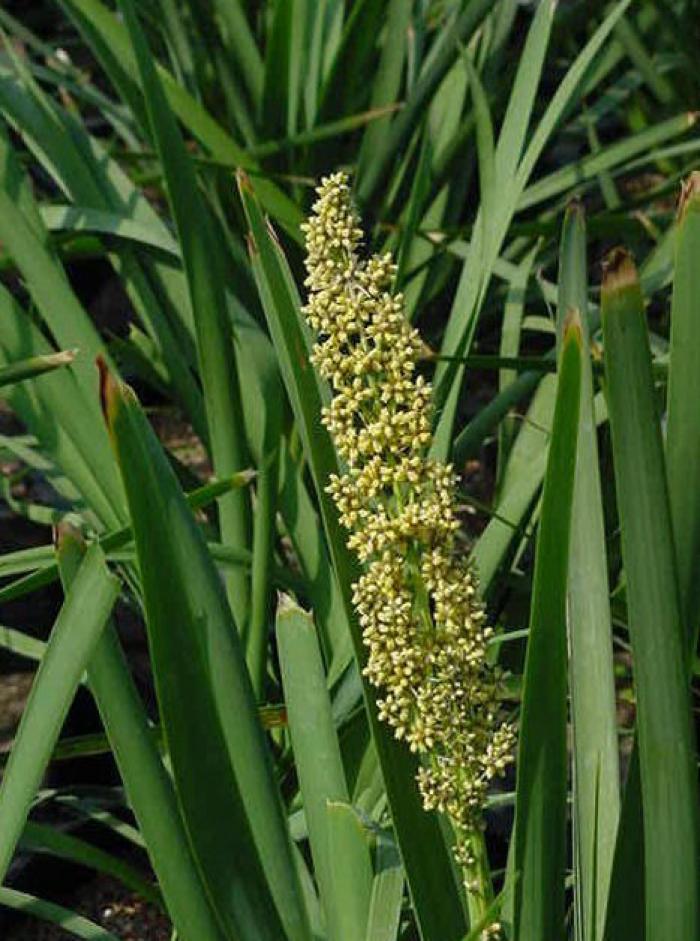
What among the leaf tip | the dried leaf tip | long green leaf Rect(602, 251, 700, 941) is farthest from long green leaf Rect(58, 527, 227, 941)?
long green leaf Rect(602, 251, 700, 941)

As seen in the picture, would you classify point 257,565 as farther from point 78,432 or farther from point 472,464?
point 472,464

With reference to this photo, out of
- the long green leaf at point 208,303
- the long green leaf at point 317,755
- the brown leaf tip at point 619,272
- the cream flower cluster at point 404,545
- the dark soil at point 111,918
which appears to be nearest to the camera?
the brown leaf tip at point 619,272

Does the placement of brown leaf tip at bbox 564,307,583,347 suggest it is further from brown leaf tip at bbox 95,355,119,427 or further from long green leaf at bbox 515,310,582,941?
brown leaf tip at bbox 95,355,119,427

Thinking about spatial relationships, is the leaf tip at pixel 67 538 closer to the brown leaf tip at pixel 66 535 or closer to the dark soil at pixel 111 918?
the brown leaf tip at pixel 66 535

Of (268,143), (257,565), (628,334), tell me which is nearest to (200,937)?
(628,334)

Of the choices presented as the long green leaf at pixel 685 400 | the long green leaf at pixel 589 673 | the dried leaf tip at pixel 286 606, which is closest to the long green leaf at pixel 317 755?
the dried leaf tip at pixel 286 606

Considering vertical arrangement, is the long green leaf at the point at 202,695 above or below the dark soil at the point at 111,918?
above

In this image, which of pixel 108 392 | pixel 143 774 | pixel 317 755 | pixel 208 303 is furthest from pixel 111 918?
pixel 108 392
